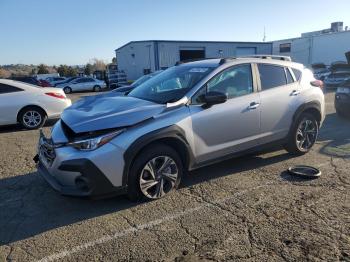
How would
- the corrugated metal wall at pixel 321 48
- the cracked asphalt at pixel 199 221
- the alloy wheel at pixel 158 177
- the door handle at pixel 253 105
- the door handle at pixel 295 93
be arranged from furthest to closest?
the corrugated metal wall at pixel 321 48 < the door handle at pixel 295 93 < the door handle at pixel 253 105 < the alloy wheel at pixel 158 177 < the cracked asphalt at pixel 199 221

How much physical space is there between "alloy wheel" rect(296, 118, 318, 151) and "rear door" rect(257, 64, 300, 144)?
1.30 feet

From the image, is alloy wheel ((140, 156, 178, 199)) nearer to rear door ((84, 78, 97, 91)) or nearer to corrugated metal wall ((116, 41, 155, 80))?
rear door ((84, 78, 97, 91))

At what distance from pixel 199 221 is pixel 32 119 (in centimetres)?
773

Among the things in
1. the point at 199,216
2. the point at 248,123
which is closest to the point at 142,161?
the point at 199,216

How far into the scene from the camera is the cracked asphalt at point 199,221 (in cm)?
350

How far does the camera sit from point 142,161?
14.4 ft

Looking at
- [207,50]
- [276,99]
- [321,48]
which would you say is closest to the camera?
A: [276,99]

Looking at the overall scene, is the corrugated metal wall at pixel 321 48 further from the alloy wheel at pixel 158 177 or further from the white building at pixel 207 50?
the alloy wheel at pixel 158 177

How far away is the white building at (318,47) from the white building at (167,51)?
139 inches

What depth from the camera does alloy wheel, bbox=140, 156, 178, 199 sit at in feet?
14.8

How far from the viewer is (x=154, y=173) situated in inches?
180

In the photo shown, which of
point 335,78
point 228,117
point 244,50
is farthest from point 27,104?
point 244,50

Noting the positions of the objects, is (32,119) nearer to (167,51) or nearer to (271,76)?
(271,76)

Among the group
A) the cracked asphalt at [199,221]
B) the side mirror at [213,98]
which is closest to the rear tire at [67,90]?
the cracked asphalt at [199,221]
